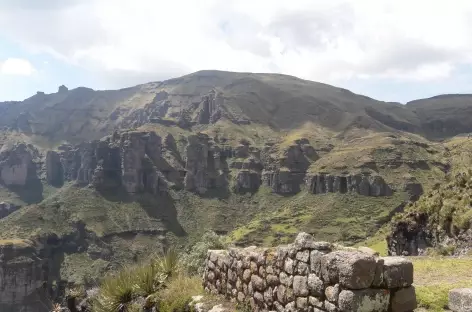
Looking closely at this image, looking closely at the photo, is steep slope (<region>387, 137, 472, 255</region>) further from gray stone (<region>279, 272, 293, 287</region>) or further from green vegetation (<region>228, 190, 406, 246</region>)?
green vegetation (<region>228, 190, 406, 246</region>)

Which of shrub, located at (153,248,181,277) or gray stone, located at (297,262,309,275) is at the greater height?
gray stone, located at (297,262,309,275)

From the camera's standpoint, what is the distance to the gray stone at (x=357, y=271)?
6.80 meters

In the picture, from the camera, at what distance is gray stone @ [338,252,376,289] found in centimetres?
680

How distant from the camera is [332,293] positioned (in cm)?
706

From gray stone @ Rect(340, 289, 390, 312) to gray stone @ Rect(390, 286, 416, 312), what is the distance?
0.12 meters

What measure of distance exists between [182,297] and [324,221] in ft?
485

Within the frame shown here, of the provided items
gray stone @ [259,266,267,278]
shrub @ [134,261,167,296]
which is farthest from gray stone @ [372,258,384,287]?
shrub @ [134,261,167,296]

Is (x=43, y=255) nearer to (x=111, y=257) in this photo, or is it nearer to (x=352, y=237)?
(x=111, y=257)

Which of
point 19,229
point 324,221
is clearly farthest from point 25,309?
point 324,221

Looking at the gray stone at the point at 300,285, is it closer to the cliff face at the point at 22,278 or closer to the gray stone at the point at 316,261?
the gray stone at the point at 316,261

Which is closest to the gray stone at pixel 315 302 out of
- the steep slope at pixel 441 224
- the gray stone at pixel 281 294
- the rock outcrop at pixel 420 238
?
the gray stone at pixel 281 294

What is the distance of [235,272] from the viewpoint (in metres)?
10.6

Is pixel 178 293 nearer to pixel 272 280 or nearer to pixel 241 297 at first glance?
pixel 241 297

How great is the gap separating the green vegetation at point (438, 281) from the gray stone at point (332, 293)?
2.07 meters
